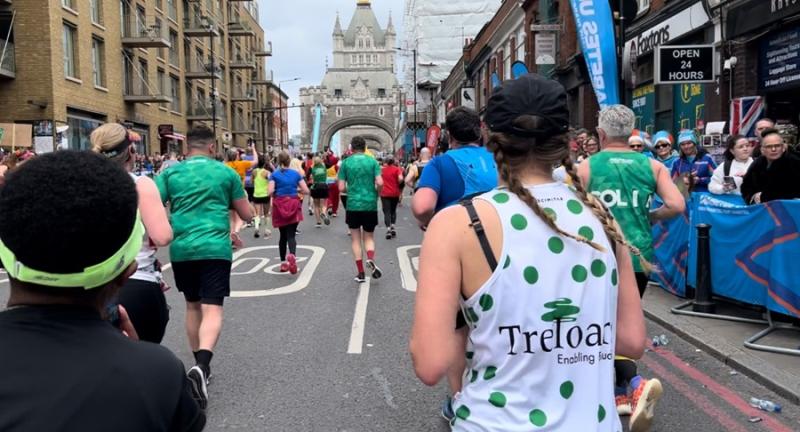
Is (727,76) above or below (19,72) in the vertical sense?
below

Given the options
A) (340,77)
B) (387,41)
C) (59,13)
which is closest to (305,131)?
(340,77)

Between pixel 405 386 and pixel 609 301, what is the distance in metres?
3.37

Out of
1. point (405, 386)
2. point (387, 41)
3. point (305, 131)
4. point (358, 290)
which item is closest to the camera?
point (405, 386)

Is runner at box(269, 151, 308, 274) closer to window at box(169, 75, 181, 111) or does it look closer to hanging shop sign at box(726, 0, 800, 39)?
hanging shop sign at box(726, 0, 800, 39)

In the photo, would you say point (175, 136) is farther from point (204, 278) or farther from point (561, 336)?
point (561, 336)

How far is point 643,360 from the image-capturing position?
5.67 m

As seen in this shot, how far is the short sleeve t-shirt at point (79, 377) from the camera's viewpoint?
1.29 m

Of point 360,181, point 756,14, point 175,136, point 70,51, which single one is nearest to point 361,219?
point 360,181

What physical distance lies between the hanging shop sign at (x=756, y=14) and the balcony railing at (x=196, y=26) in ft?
117

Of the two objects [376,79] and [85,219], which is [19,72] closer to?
[85,219]

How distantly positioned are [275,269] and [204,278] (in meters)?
5.90

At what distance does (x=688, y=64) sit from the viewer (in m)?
11.8

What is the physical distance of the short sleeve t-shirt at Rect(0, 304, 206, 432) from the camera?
129 centimetres

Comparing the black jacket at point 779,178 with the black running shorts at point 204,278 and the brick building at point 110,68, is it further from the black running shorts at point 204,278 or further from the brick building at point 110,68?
the brick building at point 110,68
